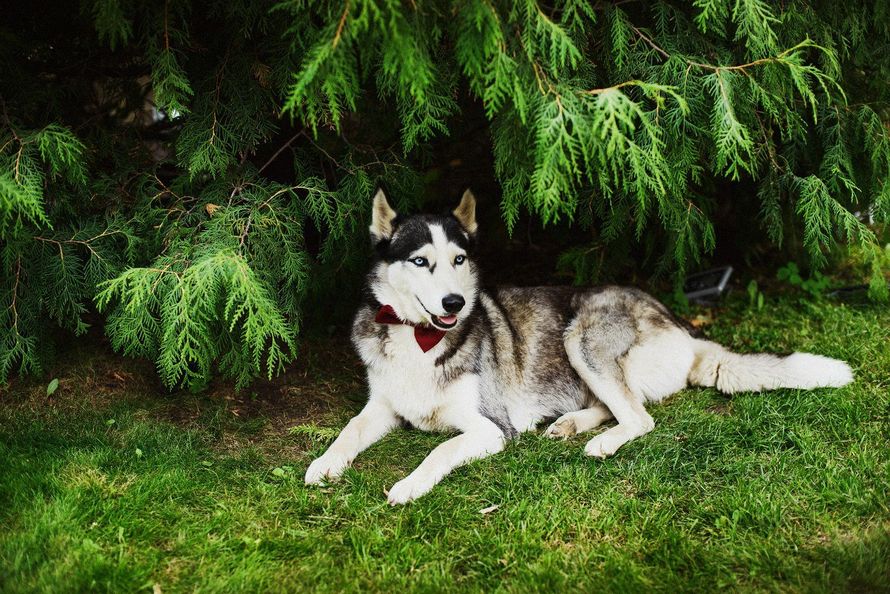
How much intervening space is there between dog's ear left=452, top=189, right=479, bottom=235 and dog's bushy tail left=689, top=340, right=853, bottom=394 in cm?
174

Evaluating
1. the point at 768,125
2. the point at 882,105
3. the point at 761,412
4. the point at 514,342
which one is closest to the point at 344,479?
the point at 514,342

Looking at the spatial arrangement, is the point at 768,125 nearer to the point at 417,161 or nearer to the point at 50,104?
the point at 417,161

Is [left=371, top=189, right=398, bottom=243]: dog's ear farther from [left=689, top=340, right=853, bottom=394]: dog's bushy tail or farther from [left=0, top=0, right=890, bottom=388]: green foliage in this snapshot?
[left=689, top=340, right=853, bottom=394]: dog's bushy tail

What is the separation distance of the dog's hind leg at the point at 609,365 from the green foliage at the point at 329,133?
685 mm

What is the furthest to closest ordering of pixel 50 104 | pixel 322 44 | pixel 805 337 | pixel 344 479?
pixel 805 337 → pixel 50 104 → pixel 344 479 → pixel 322 44

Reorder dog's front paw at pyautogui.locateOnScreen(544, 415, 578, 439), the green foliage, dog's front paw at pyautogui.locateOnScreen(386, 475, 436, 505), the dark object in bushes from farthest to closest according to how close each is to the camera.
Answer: the dark object in bushes → dog's front paw at pyautogui.locateOnScreen(544, 415, 578, 439) → dog's front paw at pyautogui.locateOnScreen(386, 475, 436, 505) → the green foliage

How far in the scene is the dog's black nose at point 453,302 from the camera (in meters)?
3.47

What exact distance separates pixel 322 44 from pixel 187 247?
5.20ft

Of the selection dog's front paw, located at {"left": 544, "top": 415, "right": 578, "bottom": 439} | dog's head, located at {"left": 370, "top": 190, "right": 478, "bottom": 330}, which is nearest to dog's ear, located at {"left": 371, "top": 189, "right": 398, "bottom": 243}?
dog's head, located at {"left": 370, "top": 190, "right": 478, "bottom": 330}

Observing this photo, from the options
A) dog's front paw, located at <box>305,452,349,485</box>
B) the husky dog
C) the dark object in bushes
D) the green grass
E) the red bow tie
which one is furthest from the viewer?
the dark object in bushes

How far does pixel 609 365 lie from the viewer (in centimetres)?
419

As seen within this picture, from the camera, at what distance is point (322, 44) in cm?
267

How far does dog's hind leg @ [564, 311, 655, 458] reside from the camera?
387 cm

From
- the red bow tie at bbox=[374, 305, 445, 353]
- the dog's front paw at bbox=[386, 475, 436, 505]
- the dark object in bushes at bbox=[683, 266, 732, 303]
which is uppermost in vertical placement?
the red bow tie at bbox=[374, 305, 445, 353]
